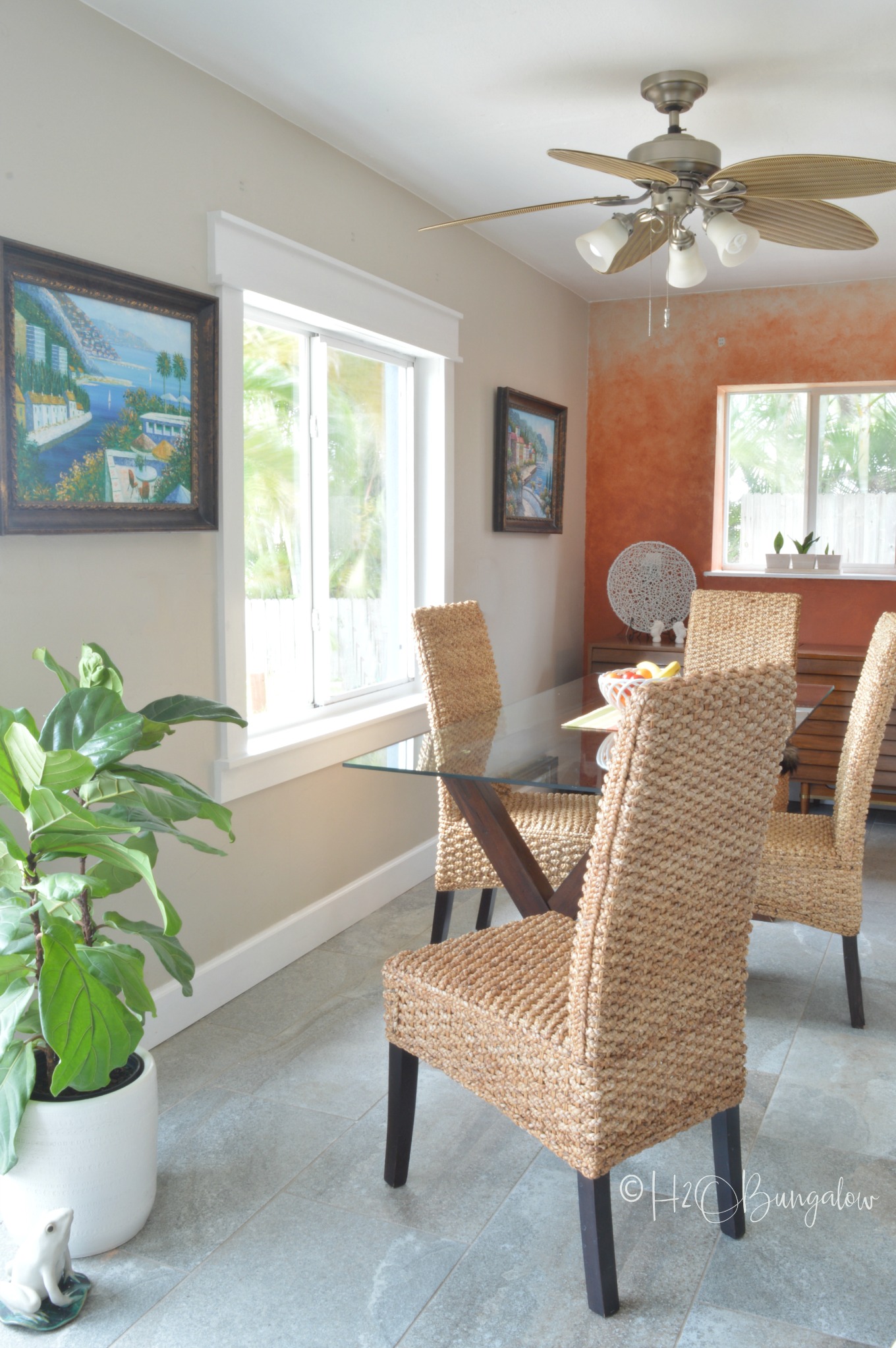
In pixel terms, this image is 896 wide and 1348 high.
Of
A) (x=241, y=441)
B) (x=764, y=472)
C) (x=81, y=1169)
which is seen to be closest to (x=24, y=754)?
(x=81, y=1169)

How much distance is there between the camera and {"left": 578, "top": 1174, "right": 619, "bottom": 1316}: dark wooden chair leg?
5.27 ft

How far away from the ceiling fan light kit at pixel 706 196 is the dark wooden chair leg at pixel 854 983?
1.67m

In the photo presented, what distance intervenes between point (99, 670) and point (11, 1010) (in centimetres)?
56

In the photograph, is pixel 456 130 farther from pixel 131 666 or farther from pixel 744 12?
pixel 131 666

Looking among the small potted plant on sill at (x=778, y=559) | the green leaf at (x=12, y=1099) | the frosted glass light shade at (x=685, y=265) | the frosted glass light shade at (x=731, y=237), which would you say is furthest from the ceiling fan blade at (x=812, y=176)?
the small potted plant on sill at (x=778, y=559)

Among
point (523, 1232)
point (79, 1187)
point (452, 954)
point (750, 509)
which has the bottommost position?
point (523, 1232)

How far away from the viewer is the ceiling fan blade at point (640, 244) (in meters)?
2.54

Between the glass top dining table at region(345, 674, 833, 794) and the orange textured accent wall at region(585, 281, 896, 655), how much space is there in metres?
1.99

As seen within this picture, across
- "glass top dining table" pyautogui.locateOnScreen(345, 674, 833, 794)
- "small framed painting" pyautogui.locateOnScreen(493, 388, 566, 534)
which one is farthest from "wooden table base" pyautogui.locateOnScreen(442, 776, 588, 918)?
"small framed painting" pyautogui.locateOnScreen(493, 388, 566, 534)

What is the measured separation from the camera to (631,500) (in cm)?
525

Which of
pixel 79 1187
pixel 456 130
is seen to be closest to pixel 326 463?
pixel 456 130

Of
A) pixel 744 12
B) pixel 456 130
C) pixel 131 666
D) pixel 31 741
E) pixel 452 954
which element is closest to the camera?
pixel 31 741

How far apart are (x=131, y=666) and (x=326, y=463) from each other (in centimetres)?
114

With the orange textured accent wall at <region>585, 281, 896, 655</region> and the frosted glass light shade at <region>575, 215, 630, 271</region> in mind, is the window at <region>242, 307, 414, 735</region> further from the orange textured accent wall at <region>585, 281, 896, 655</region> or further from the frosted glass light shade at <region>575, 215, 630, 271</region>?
the orange textured accent wall at <region>585, 281, 896, 655</region>
